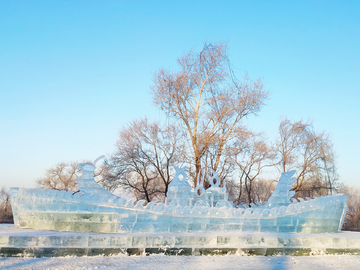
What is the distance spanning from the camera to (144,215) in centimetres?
634

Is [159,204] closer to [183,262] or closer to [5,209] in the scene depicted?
[183,262]

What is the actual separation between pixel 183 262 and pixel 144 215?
5.10ft

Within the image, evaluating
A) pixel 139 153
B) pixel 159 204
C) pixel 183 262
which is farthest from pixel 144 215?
pixel 139 153

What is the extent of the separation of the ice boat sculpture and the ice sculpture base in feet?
1.05

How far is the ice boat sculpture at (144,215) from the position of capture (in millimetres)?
6262

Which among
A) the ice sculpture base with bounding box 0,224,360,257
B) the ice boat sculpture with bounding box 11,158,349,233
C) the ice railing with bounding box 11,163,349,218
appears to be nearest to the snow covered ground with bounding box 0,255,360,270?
the ice sculpture base with bounding box 0,224,360,257

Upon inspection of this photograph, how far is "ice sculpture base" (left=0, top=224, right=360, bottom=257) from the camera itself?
5.33 metres

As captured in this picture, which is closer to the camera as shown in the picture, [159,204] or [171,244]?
[171,244]

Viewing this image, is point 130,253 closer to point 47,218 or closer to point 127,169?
point 47,218

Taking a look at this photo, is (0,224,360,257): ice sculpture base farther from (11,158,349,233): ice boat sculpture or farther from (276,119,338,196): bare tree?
(276,119,338,196): bare tree

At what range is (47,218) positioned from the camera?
6.36m

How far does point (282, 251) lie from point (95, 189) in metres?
4.26

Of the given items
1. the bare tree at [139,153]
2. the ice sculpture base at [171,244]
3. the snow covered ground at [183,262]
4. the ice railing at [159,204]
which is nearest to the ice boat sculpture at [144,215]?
the ice railing at [159,204]

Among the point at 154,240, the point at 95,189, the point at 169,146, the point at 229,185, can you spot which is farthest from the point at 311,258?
the point at 229,185
